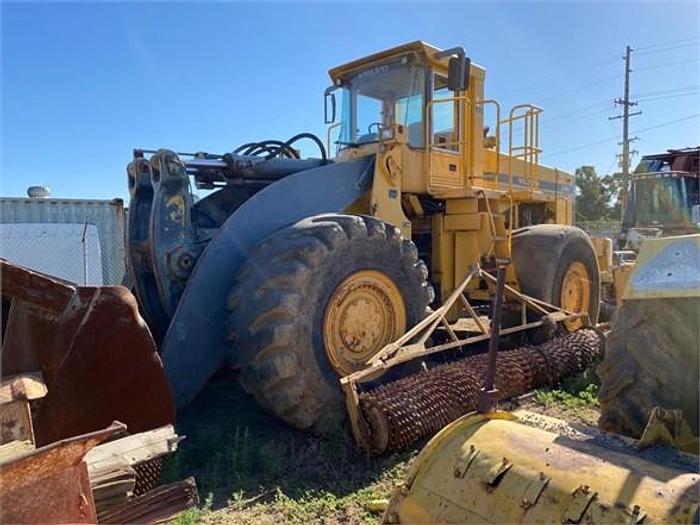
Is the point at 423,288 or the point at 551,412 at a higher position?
the point at 423,288

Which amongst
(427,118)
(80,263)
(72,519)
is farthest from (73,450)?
(80,263)

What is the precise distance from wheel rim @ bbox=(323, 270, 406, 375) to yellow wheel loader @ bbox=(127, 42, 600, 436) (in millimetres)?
14

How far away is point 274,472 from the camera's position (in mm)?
3746

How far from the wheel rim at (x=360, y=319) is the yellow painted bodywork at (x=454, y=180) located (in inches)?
39.2

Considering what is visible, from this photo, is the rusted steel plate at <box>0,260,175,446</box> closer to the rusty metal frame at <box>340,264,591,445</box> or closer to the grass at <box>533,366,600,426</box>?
the rusty metal frame at <box>340,264,591,445</box>

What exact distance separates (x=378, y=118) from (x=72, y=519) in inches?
203

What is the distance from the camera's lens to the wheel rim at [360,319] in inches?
168

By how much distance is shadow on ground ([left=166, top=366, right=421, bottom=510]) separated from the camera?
11.7ft

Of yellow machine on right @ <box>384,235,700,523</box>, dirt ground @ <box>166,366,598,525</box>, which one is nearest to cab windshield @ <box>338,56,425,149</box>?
dirt ground @ <box>166,366,598,525</box>

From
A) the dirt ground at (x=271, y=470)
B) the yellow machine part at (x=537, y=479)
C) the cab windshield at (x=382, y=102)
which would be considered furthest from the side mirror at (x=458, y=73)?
the yellow machine part at (x=537, y=479)

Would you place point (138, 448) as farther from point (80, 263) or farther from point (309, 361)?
point (80, 263)

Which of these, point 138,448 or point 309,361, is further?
point 309,361

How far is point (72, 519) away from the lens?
1.93 metres

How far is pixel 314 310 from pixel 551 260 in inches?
141
